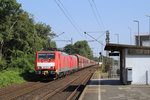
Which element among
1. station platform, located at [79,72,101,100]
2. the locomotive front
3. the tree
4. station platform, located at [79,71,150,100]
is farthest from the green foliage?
station platform, located at [79,71,150,100]

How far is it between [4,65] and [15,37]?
16.8 ft

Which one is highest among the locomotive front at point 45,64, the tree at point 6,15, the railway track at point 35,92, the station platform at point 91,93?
the tree at point 6,15

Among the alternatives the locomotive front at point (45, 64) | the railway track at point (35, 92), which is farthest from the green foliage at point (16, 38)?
the railway track at point (35, 92)

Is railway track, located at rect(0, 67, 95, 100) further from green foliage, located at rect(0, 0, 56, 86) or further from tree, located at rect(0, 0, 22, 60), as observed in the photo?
tree, located at rect(0, 0, 22, 60)

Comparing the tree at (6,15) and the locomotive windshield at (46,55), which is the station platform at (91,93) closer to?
the locomotive windshield at (46,55)

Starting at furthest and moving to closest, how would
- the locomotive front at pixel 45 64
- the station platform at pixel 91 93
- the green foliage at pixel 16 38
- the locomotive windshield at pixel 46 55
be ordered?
the green foliage at pixel 16 38 < the locomotive windshield at pixel 46 55 < the locomotive front at pixel 45 64 < the station platform at pixel 91 93

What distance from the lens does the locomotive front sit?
23.0 meters

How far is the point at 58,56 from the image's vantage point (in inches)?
957

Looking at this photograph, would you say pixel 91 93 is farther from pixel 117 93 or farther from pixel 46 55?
pixel 46 55

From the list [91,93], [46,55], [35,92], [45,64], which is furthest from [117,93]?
[46,55]

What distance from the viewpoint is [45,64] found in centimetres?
2319

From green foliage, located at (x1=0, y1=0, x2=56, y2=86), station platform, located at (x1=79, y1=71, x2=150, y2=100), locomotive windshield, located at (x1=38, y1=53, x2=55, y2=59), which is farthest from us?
green foliage, located at (x1=0, y1=0, x2=56, y2=86)

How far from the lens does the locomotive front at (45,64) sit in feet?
75.3

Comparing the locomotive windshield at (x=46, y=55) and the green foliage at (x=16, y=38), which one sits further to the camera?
the green foliage at (x=16, y=38)
